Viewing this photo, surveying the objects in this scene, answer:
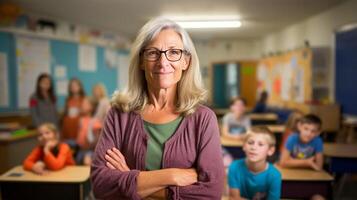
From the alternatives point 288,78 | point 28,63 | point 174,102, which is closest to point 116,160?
point 174,102

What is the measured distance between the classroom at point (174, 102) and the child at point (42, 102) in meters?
0.02

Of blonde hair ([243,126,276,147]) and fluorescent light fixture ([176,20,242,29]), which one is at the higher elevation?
fluorescent light fixture ([176,20,242,29])

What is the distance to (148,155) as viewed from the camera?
1367 mm

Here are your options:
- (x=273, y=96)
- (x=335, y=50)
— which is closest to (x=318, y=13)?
(x=335, y=50)

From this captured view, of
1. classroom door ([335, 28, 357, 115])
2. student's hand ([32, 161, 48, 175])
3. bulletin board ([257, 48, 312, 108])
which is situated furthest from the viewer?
bulletin board ([257, 48, 312, 108])

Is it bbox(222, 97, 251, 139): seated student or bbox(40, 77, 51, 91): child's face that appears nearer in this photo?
bbox(222, 97, 251, 139): seated student

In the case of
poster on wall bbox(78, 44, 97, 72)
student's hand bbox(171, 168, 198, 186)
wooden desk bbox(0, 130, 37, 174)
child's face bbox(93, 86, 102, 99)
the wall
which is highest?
the wall

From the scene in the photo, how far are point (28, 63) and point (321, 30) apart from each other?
5104 millimetres

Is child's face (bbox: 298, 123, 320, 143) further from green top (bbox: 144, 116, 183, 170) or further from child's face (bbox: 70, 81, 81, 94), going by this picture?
child's face (bbox: 70, 81, 81, 94)

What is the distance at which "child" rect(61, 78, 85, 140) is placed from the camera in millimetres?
4773

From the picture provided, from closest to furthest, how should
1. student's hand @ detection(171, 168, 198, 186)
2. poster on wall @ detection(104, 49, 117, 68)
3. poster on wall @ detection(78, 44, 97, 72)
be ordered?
student's hand @ detection(171, 168, 198, 186)
poster on wall @ detection(78, 44, 97, 72)
poster on wall @ detection(104, 49, 117, 68)

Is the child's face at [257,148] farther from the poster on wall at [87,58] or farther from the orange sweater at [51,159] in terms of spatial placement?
the poster on wall at [87,58]

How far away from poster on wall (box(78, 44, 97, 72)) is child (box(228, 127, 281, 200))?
594 centimetres

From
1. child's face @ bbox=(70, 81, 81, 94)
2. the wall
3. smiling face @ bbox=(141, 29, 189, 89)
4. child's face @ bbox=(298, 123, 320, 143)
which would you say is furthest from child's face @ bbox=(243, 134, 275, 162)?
child's face @ bbox=(70, 81, 81, 94)
